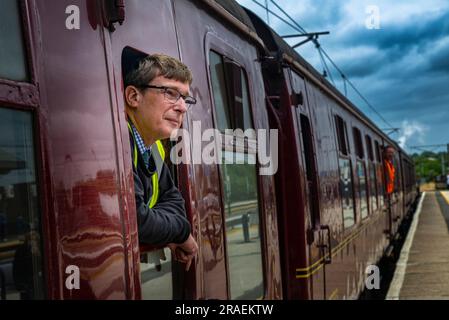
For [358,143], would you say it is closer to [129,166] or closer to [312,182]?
[312,182]

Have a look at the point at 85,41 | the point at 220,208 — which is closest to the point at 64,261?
the point at 85,41

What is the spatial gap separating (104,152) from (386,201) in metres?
13.2

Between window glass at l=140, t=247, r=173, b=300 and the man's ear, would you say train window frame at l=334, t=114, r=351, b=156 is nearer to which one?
window glass at l=140, t=247, r=173, b=300

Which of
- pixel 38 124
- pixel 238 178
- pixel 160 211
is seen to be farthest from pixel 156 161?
pixel 238 178

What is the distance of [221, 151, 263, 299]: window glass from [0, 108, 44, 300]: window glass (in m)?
1.70

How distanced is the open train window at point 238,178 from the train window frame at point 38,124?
1.61 meters

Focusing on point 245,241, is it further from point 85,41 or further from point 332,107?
point 332,107

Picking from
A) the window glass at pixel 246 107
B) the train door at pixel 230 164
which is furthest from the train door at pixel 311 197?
the window glass at pixel 246 107

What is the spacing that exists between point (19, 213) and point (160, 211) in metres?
0.79

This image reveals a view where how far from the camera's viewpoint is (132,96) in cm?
256

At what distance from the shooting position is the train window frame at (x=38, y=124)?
2.01 meters

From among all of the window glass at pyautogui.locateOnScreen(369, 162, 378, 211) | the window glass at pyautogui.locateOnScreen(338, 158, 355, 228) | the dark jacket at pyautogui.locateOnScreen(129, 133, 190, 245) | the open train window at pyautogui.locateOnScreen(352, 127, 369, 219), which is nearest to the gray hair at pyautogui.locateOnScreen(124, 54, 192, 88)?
the dark jacket at pyautogui.locateOnScreen(129, 133, 190, 245)

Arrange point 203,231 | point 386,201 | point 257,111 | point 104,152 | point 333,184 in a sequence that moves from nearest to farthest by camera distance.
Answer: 1. point 104,152
2. point 203,231
3. point 257,111
4. point 333,184
5. point 386,201
